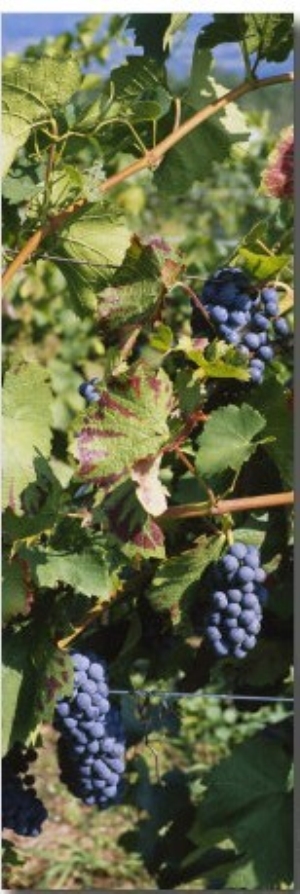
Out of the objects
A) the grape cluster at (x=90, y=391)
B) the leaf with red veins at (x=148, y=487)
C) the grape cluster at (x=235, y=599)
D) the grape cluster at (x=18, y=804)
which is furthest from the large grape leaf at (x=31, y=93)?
the grape cluster at (x=18, y=804)

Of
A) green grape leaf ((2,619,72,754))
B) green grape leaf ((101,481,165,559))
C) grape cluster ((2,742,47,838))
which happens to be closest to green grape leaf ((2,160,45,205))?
green grape leaf ((101,481,165,559))

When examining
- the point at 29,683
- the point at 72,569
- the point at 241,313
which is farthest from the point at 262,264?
the point at 29,683

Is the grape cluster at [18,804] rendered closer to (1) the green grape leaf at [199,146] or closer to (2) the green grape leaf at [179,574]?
(2) the green grape leaf at [179,574]

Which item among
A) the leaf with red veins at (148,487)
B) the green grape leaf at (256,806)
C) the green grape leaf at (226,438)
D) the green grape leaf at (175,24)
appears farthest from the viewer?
the green grape leaf at (256,806)

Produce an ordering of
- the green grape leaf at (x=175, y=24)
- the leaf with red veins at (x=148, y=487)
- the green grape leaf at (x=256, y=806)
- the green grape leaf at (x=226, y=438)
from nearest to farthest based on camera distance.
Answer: the leaf with red veins at (x=148, y=487) < the green grape leaf at (x=226, y=438) < the green grape leaf at (x=175, y=24) < the green grape leaf at (x=256, y=806)

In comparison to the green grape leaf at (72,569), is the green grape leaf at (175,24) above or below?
above
